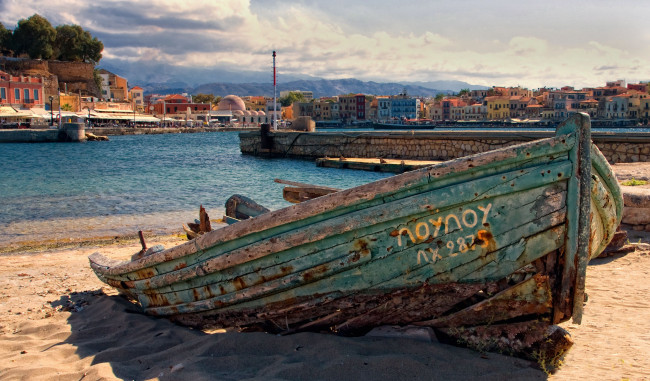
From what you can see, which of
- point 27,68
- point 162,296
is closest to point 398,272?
point 162,296

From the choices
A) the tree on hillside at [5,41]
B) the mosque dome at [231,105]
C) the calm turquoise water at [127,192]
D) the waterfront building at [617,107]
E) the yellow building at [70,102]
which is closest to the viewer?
the calm turquoise water at [127,192]

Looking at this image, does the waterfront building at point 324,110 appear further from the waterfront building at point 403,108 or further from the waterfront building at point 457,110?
the waterfront building at point 457,110

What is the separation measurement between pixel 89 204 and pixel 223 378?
47.9ft

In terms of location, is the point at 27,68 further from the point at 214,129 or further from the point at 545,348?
the point at 545,348

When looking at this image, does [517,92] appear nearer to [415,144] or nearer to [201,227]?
[415,144]

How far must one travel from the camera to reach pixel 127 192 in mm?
19578

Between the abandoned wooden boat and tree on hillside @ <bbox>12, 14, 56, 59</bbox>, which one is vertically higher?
tree on hillside @ <bbox>12, 14, 56, 59</bbox>

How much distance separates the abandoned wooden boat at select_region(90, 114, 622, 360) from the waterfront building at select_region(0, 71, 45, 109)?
84.7m

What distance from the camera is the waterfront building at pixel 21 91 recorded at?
76.9 metres

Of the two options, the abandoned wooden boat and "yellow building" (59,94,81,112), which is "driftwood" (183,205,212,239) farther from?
"yellow building" (59,94,81,112)

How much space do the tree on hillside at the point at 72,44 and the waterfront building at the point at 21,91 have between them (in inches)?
721

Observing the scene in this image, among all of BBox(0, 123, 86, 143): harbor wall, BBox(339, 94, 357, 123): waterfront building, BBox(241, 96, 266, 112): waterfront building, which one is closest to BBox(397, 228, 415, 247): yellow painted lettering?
BBox(0, 123, 86, 143): harbor wall

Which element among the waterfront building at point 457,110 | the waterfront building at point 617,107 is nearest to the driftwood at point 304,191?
the waterfront building at point 617,107

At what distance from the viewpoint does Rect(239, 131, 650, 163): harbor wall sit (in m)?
20.0
